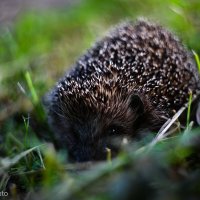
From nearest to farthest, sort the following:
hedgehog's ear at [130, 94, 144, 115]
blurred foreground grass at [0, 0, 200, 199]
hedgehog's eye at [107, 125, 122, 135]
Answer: blurred foreground grass at [0, 0, 200, 199] → hedgehog's ear at [130, 94, 144, 115] → hedgehog's eye at [107, 125, 122, 135]

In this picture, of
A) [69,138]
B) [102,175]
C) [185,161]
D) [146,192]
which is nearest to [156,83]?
[69,138]

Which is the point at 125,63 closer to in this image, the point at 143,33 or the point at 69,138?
the point at 143,33

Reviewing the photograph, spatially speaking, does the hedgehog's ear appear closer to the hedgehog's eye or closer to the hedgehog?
the hedgehog

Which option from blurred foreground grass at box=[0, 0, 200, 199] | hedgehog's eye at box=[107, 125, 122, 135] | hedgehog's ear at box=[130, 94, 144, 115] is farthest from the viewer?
hedgehog's eye at box=[107, 125, 122, 135]

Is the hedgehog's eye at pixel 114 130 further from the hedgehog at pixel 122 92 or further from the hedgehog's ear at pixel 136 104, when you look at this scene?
the hedgehog's ear at pixel 136 104

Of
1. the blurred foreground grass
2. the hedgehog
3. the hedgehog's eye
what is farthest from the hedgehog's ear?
the blurred foreground grass

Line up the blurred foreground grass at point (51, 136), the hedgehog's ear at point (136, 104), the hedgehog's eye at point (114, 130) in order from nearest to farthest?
the blurred foreground grass at point (51, 136) < the hedgehog's ear at point (136, 104) < the hedgehog's eye at point (114, 130)

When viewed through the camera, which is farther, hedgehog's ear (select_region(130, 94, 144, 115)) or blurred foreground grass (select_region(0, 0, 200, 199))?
hedgehog's ear (select_region(130, 94, 144, 115))

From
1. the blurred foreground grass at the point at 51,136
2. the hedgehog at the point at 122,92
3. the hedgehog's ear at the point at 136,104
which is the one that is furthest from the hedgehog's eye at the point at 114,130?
the blurred foreground grass at the point at 51,136
